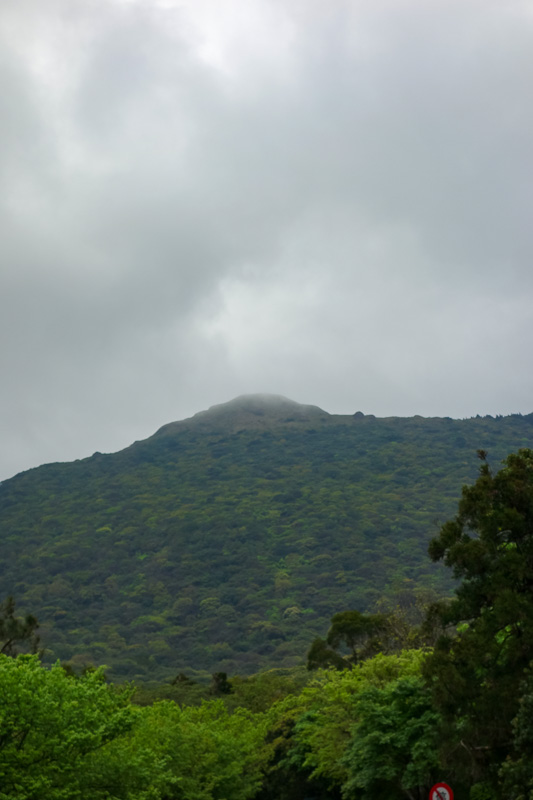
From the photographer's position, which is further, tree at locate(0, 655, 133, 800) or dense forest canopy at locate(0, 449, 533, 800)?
dense forest canopy at locate(0, 449, 533, 800)

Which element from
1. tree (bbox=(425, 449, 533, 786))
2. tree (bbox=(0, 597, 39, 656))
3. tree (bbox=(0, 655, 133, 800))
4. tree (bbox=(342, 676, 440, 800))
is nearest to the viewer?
tree (bbox=(0, 655, 133, 800))

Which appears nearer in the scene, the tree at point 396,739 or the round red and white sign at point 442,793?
the round red and white sign at point 442,793

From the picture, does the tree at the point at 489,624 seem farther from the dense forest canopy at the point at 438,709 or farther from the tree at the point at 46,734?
the tree at the point at 46,734

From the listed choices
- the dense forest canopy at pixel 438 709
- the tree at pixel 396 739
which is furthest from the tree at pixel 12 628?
the tree at pixel 396 739

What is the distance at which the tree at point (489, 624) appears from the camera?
1953 centimetres

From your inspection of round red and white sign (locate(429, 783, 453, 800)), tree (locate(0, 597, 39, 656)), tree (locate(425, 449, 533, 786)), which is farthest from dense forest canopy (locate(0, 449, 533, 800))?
tree (locate(0, 597, 39, 656))

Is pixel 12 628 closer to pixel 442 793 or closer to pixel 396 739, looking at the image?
→ pixel 396 739

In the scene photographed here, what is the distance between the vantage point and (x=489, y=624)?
1995 cm

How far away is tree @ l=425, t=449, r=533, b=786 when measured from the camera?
1953 centimetres

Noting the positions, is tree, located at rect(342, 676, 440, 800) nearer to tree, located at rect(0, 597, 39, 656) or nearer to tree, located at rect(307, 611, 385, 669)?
tree, located at rect(0, 597, 39, 656)

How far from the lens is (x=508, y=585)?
20.2 meters

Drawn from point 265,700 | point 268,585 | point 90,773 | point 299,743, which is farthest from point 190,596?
point 90,773

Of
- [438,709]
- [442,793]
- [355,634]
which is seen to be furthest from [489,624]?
[355,634]

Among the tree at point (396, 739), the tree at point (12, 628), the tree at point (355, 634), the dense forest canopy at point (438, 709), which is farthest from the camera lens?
the tree at point (355, 634)
